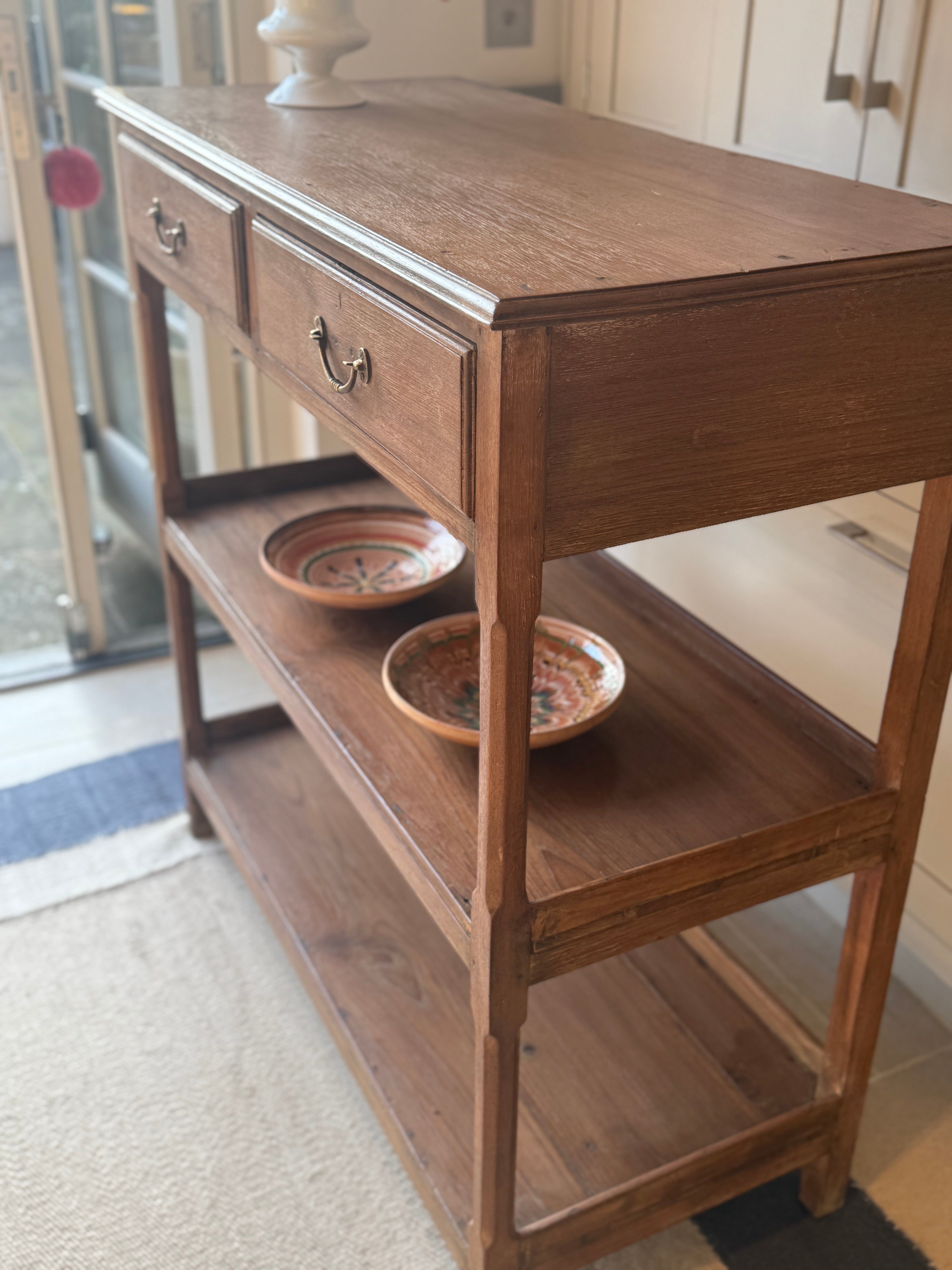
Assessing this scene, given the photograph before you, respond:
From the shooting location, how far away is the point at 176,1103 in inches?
61.2

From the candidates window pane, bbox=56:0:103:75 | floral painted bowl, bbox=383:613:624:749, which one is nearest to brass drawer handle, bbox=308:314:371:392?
floral painted bowl, bbox=383:613:624:749

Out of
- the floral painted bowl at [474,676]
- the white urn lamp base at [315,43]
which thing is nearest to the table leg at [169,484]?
the white urn lamp base at [315,43]

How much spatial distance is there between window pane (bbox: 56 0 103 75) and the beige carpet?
5.07ft

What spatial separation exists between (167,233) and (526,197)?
58 cm

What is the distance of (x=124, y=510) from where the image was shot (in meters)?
3.01

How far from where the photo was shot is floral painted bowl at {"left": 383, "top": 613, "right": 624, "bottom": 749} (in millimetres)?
1308

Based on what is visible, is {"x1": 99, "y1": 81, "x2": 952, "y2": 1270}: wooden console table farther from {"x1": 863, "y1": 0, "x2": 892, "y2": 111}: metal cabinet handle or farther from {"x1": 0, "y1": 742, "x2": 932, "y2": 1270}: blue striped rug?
{"x1": 863, "y1": 0, "x2": 892, "y2": 111}: metal cabinet handle

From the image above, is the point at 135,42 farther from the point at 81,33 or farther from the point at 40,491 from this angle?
the point at 40,491

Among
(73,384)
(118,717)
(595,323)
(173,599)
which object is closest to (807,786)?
(595,323)

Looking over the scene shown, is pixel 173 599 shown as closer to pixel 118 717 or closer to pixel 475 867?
pixel 118 717

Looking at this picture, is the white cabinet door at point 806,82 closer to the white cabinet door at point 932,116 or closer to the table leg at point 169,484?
the white cabinet door at point 932,116

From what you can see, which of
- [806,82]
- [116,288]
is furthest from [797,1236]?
[116,288]

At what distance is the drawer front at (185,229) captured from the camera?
4.11ft

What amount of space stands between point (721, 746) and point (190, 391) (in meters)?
1.70
